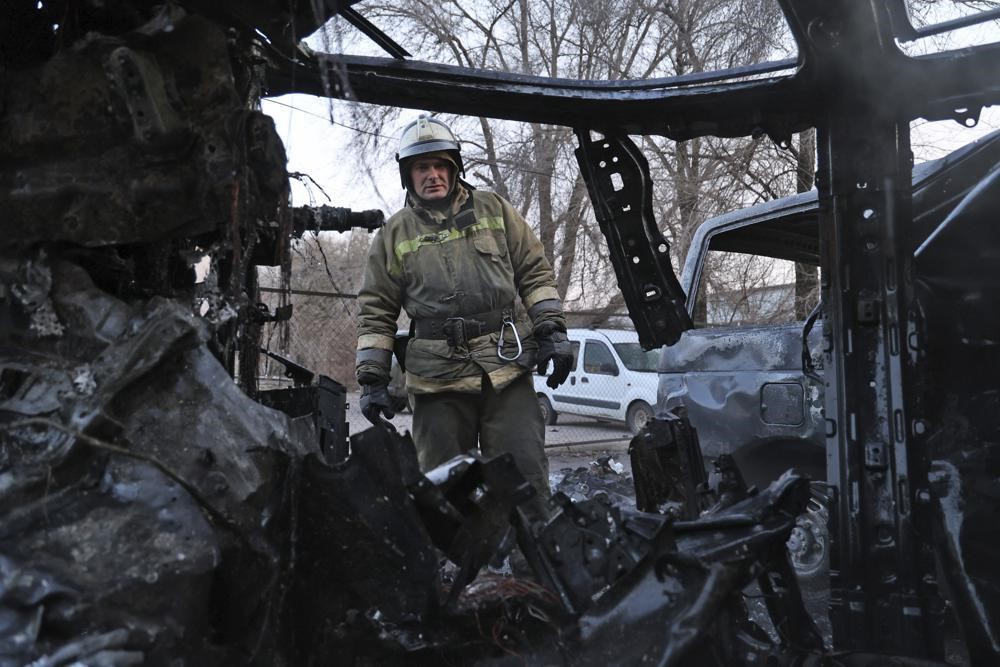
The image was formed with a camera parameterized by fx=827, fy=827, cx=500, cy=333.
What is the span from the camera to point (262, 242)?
2.04 m

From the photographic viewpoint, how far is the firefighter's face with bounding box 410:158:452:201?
3457 mm

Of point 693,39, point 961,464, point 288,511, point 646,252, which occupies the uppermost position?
point 693,39

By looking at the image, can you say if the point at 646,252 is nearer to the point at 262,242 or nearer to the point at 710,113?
the point at 710,113

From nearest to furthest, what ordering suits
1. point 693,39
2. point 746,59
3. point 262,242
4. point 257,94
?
1. point 257,94
2. point 262,242
3. point 746,59
4. point 693,39

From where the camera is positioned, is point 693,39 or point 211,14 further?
point 693,39

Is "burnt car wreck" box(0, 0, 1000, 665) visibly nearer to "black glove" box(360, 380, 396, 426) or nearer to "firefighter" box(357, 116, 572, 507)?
"firefighter" box(357, 116, 572, 507)

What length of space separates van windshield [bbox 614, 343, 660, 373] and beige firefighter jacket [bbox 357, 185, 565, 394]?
25.8ft

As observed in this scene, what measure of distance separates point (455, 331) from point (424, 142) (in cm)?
79

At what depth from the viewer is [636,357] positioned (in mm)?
11523

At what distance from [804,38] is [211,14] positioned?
156cm

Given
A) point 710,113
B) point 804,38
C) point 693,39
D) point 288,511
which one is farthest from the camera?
point 693,39

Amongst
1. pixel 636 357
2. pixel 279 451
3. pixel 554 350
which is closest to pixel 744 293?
pixel 636 357

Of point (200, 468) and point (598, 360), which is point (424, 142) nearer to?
point (200, 468)

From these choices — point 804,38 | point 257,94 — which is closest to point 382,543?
point 257,94
